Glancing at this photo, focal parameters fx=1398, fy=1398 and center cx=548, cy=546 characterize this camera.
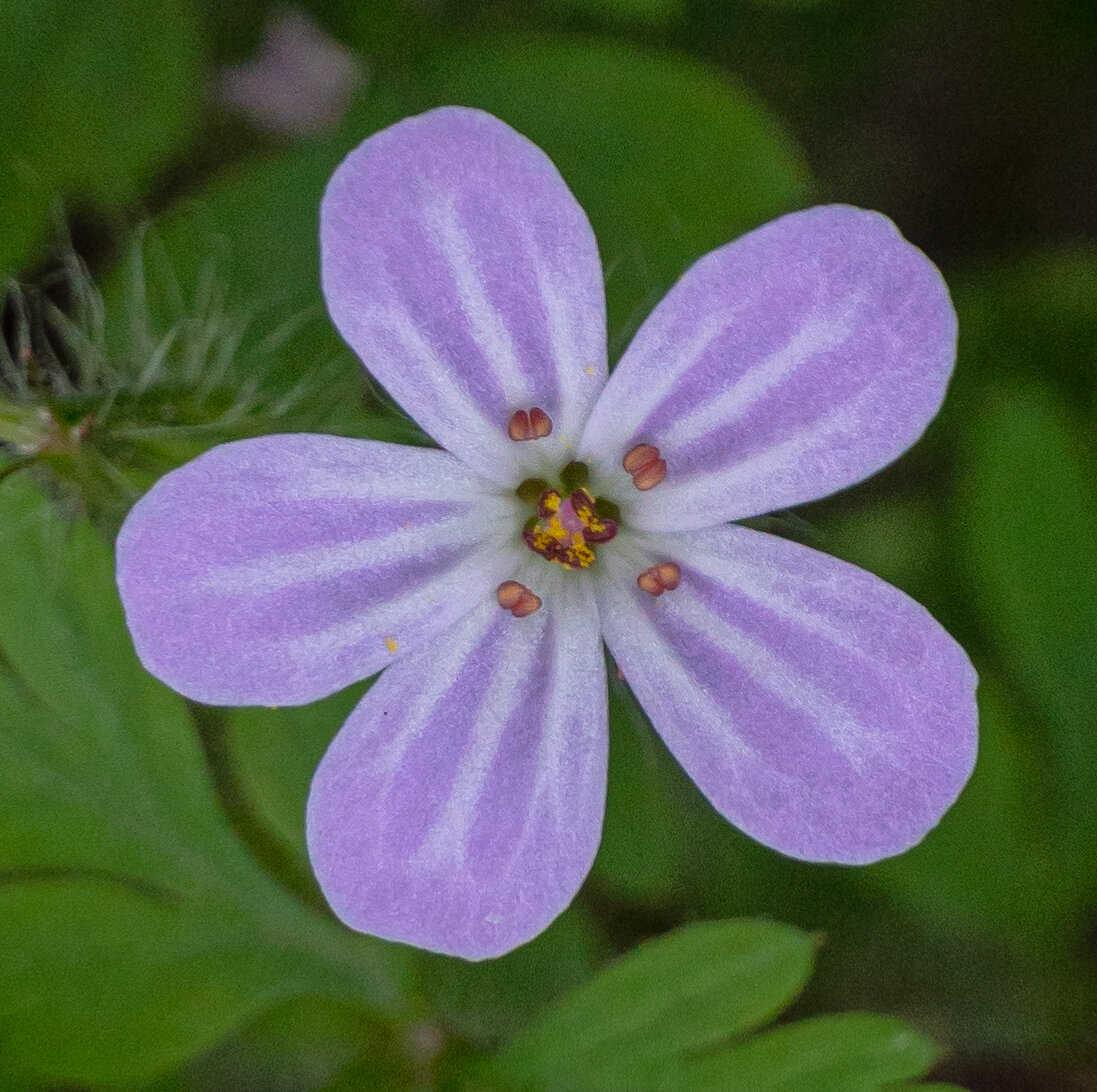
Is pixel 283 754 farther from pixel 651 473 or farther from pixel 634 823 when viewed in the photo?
pixel 651 473

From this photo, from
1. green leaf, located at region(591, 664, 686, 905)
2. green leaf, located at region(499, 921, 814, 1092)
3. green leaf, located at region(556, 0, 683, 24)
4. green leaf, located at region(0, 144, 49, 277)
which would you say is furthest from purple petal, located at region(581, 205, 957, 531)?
green leaf, located at region(0, 144, 49, 277)

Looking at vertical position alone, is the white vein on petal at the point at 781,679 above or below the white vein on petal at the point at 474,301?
below

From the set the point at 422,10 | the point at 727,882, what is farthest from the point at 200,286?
the point at 727,882

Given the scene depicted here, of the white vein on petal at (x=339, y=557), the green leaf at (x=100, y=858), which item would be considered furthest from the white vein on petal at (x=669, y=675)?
the green leaf at (x=100, y=858)

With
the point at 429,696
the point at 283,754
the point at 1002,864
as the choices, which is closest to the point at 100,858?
the point at 283,754

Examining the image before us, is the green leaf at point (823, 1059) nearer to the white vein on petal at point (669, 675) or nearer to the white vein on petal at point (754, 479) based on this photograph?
the white vein on petal at point (669, 675)
